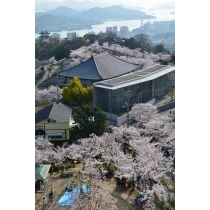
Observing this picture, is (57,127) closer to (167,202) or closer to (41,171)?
(41,171)

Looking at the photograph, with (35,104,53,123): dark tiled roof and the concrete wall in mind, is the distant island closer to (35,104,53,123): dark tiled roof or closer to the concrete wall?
(35,104,53,123): dark tiled roof

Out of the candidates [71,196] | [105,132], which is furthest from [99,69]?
[71,196]

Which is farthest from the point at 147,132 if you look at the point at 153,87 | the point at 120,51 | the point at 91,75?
the point at 120,51

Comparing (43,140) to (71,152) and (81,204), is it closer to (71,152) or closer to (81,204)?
(71,152)

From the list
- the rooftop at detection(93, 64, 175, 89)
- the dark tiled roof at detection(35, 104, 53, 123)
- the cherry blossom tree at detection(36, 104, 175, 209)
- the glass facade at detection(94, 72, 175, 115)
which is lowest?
the cherry blossom tree at detection(36, 104, 175, 209)

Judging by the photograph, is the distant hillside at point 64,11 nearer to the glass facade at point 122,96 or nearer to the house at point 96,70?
the house at point 96,70

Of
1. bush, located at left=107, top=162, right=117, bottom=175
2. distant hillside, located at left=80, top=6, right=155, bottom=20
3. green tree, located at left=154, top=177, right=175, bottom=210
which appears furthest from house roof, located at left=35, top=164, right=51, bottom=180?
distant hillside, located at left=80, top=6, right=155, bottom=20
